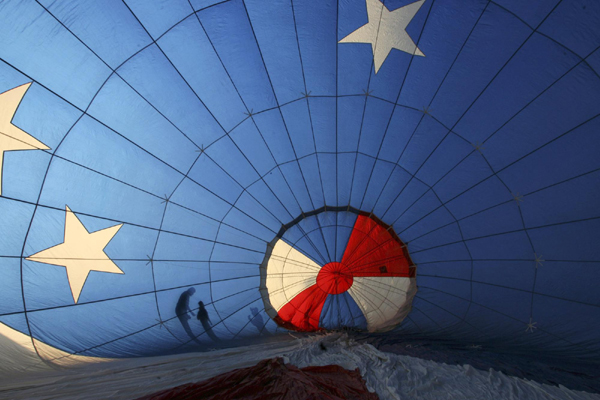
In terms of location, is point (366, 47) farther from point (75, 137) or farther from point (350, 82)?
point (75, 137)

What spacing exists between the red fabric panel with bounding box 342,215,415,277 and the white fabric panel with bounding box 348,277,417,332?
14 cm

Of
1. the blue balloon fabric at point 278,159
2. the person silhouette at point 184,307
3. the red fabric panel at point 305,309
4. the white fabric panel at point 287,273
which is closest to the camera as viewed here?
the blue balloon fabric at point 278,159

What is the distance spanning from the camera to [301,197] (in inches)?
209

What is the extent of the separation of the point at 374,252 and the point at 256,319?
7.71 feet

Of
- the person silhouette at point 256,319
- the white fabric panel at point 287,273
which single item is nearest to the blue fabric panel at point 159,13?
the white fabric panel at point 287,273

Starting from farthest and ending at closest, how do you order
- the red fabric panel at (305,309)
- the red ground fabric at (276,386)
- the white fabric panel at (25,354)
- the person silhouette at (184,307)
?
the red fabric panel at (305,309)
the person silhouette at (184,307)
the white fabric panel at (25,354)
the red ground fabric at (276,386)

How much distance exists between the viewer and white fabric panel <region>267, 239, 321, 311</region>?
5652 mm

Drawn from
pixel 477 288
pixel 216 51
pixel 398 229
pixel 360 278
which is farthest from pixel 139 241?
pixel 477 288

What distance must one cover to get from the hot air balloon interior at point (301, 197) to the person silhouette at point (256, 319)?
1.4 inches

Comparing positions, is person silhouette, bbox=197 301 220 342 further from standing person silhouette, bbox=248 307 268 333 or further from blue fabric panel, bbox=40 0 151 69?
blue fabric panel, bbox=40 0 151 69

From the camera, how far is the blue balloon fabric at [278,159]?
3705mm

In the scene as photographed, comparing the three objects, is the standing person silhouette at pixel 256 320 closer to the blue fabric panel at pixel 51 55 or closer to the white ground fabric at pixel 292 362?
the white ground fabric at pixel 292 362

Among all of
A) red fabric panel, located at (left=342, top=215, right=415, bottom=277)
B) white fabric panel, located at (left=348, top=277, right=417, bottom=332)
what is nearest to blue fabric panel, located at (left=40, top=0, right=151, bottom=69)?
red fabric panel, located at (left=342, top=215, right=415, bottom=277)

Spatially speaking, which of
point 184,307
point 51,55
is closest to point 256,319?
point 184,307
